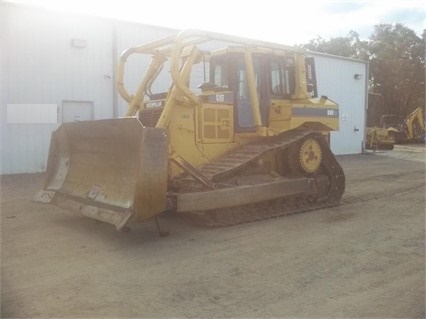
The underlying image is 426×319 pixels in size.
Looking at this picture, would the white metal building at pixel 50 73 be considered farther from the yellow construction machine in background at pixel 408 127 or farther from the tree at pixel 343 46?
the tree at pixel 343 46

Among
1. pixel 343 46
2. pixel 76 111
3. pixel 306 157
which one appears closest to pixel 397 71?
pixel 343 46

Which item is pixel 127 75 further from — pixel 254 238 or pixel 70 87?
pixel 254 238

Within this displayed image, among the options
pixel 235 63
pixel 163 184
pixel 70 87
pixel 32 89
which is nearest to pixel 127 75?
pixel 70 87

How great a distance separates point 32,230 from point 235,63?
13.8 feet

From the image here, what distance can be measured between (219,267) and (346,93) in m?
18.8

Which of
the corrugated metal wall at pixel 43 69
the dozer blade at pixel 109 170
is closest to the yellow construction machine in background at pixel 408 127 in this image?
the corrugated metal wall at pixel 43 69

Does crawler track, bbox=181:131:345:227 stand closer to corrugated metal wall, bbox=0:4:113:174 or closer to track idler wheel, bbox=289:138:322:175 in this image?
track idler wheel, bbox=289:138:322:175

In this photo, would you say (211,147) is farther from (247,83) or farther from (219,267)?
(219,267)

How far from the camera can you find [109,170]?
21.4 ft

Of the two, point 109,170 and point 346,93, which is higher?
point 346,93

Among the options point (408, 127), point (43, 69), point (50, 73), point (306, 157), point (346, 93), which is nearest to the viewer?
point (306, 157)

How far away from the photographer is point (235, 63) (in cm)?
797

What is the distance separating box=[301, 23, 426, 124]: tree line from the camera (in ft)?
128

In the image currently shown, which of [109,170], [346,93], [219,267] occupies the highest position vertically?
[346,93]
